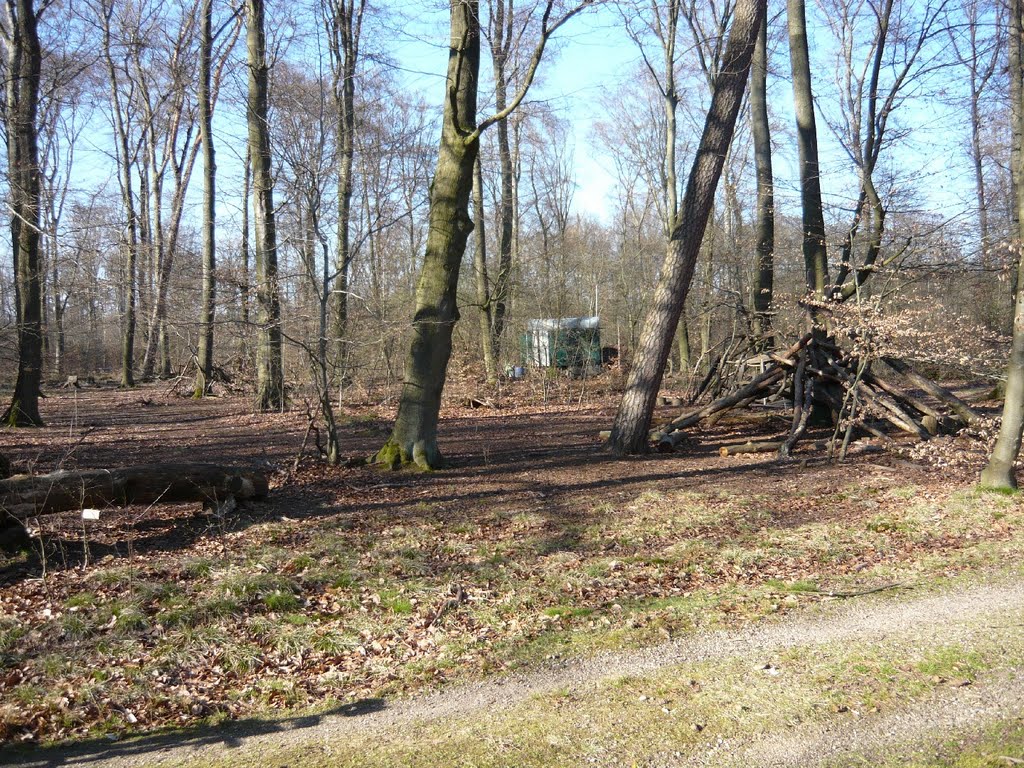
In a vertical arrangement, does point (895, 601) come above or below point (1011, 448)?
below

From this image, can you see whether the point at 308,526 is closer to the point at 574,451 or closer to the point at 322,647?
the point at 322,647

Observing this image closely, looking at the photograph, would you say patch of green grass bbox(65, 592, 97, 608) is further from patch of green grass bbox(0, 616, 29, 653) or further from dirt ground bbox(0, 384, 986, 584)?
dirt ground bbox(0, 384, 986, 584)

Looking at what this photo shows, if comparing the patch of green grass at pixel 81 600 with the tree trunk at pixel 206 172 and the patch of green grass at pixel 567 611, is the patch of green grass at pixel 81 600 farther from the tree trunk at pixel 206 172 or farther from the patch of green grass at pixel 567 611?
the tree trunk at pixel 206 172

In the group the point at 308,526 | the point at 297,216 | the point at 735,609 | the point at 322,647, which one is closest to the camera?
the point at 322,647

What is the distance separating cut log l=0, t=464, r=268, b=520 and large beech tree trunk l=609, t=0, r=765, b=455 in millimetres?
5727

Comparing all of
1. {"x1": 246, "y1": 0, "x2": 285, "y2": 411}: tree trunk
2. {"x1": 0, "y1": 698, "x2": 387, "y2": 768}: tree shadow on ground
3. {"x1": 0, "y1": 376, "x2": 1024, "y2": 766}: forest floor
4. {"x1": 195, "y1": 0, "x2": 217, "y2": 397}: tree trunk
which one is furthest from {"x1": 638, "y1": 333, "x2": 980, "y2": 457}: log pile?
{"x1": 195, "y1": 0, "x2": 217, "y2": 397}: tree trunk

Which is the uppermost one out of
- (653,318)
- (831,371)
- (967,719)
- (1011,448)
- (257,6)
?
(257,6)

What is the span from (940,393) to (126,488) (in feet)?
39.1

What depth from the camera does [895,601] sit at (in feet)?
18.1

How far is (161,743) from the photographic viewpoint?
12.5 feet

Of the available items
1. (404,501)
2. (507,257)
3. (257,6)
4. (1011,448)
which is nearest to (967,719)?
(1011,448)

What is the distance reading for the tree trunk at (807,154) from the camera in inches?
557

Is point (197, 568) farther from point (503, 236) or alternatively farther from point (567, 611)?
point (503, 236)

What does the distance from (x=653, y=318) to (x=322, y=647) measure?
25.1ft
